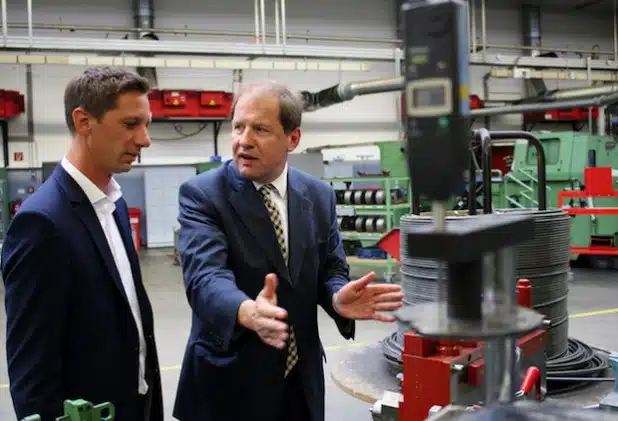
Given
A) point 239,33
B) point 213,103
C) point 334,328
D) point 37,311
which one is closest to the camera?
point 37,311

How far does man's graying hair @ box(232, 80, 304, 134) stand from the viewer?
1583mm

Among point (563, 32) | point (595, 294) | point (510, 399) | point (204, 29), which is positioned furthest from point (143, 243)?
point (510, 399)

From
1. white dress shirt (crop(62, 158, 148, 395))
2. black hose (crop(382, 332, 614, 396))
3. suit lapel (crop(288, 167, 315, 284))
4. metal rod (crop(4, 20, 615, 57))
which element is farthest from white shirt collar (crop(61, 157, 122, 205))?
metal rod (crop(4, 20, 615, 57))

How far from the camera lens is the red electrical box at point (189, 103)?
9734 mm

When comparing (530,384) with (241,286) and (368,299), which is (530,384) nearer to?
(368,299)

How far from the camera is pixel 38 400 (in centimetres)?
136

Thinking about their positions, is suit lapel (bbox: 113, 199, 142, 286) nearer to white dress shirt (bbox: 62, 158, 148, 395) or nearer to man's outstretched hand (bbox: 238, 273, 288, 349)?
white dress shirt (bbox: 62, 158, 148, 395)

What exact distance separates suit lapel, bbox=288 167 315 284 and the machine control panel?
862mm

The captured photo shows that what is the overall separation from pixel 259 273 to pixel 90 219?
1.35 feet

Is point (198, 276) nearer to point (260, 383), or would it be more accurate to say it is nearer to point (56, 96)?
point (260, 383)

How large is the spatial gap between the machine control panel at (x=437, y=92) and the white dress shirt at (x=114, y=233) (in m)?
1.00

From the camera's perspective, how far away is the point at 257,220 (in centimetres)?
155

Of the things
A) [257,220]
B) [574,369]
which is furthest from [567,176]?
[257,220]

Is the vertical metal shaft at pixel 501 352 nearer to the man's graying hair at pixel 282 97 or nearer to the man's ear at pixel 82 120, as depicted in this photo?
the man's graying hair at pixel 282 97
